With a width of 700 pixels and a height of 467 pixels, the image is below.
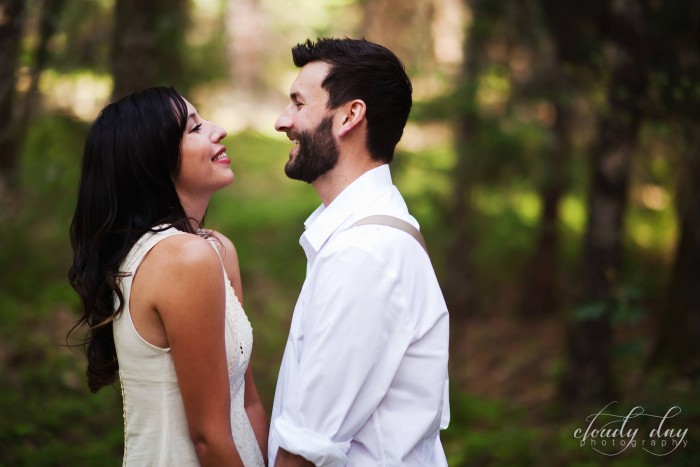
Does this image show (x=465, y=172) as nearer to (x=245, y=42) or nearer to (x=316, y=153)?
(x=316, y=153)

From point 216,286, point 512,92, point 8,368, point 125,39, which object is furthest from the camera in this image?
point 512,92

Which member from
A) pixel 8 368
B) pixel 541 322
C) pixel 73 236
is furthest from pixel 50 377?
pixel 541 322

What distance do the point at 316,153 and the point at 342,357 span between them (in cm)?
75

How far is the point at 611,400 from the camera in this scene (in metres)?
6.23

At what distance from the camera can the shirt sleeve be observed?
195 cm

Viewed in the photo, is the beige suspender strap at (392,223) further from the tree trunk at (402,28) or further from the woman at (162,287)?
the tree trunk at (402,28)

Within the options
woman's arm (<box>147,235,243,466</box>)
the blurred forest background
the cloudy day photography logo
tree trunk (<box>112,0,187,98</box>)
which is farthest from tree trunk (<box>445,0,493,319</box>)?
woman's arm (<box>147,235,243,466</box>)

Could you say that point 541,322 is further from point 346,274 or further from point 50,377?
point 346,274

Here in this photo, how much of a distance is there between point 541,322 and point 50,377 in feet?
22.7

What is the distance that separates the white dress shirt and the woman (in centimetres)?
23

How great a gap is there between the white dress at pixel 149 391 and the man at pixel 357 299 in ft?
0.92

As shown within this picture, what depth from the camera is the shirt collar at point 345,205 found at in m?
2.28

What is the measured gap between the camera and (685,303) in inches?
278

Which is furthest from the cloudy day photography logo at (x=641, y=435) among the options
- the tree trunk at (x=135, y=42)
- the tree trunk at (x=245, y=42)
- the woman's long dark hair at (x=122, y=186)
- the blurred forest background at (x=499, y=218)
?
the tree trunk at (x=245, y=42)
